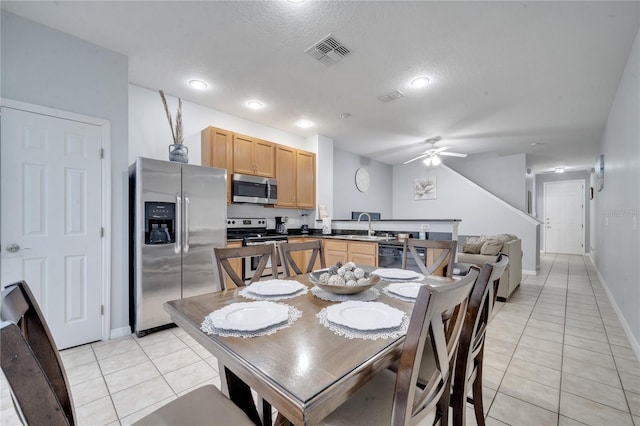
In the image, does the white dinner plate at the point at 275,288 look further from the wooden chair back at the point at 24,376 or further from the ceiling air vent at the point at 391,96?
the ceiling air vent at the point at 391,96

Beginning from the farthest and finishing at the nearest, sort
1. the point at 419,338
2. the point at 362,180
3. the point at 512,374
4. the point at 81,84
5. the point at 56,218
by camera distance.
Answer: the point at 362,180 → the point at 81,84 → the point at 56,218 → the point at 512,374 → the point at 419,338

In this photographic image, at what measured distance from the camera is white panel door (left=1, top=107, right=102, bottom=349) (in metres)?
2.04

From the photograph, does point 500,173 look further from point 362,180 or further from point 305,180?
point 305,180

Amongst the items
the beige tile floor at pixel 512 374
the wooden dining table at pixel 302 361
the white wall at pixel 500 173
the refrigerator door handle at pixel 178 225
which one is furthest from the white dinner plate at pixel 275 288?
the white wall at pixel 500 173

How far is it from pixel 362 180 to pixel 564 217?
6.90 meters

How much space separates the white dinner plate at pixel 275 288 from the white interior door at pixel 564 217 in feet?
33.6

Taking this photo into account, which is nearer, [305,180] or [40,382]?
[40,382]

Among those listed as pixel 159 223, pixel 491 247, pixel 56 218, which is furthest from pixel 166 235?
pixel 491 247

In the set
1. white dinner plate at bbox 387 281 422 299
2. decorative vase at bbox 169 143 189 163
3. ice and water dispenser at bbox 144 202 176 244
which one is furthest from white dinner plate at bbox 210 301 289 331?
decorative vase at bbox 169 143 189 163

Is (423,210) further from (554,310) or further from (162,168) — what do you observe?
(162,168)

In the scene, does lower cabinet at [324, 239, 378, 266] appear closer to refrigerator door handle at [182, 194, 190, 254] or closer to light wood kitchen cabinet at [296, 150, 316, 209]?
light wood kitchen cabinet at [296, 150, 316, 209]

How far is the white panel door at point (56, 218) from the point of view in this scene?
6.71 feet

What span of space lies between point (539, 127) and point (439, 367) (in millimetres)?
5144

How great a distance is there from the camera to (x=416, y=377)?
0.73 meters
